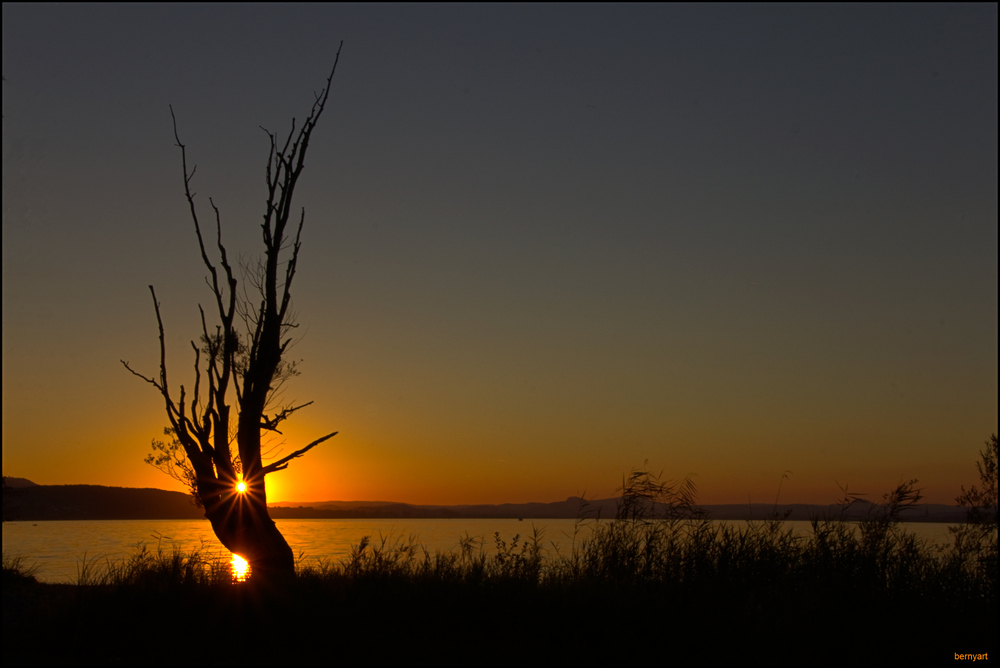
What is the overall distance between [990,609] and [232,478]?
37.3 ft

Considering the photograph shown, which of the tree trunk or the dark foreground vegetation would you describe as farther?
the tree trunk

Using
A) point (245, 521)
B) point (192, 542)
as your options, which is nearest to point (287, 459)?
point (245, 521)

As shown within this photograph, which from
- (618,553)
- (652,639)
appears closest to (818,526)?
(618,553)

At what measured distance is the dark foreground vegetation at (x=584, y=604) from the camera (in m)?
7.96

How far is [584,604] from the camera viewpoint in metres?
8.91

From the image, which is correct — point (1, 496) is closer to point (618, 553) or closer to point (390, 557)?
point (390, 557)

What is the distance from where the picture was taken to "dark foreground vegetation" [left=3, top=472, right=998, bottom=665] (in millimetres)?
7961

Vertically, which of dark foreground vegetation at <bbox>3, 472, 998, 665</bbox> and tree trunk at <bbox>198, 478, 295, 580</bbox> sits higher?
tree trunk at <bbox>198, 478, 295, 580</bbox>

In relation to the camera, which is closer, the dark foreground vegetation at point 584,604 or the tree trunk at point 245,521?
the dark foreground vegetation at point 584,604

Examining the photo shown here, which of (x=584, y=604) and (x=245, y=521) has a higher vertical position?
(x=245, y=521)

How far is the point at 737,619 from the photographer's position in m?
8.59

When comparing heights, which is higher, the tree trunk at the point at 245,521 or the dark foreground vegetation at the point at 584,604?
the tree trunk at the point at 245,521

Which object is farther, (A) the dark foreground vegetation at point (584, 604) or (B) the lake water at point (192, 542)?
(B) the lake water at point (192, 542)

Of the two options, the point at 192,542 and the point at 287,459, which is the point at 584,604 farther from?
the point at 192,542
